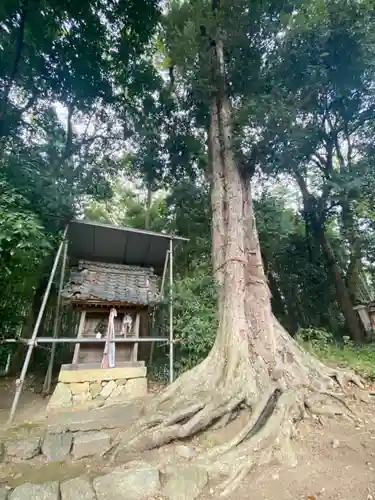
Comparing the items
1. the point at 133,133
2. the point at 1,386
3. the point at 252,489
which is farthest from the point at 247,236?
the point at 1,386

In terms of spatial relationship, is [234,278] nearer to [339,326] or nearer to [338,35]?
[338,35]

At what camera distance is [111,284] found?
714cm

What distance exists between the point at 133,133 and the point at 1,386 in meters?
9.46

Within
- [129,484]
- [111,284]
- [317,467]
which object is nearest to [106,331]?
[111,284]

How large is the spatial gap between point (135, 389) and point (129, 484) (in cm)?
349

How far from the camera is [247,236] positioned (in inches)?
239

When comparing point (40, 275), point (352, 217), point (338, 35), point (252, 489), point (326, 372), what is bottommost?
point (252, 489)

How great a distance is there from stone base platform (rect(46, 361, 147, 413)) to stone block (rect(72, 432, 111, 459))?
197 cm

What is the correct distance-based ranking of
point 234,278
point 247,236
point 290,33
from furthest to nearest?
point 290,33 → point 247,236 → point 234,278

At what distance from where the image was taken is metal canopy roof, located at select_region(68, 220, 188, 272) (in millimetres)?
6543

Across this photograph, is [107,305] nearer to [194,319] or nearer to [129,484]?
[194,319]

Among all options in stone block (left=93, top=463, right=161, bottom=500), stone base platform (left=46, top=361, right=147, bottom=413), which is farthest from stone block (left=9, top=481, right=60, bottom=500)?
stone base platform (left=46, top=361, right=147, bottom=413)

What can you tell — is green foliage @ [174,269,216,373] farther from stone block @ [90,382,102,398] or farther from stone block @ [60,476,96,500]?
stone block @ [60,476,96,500]

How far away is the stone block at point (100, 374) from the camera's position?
556cm
